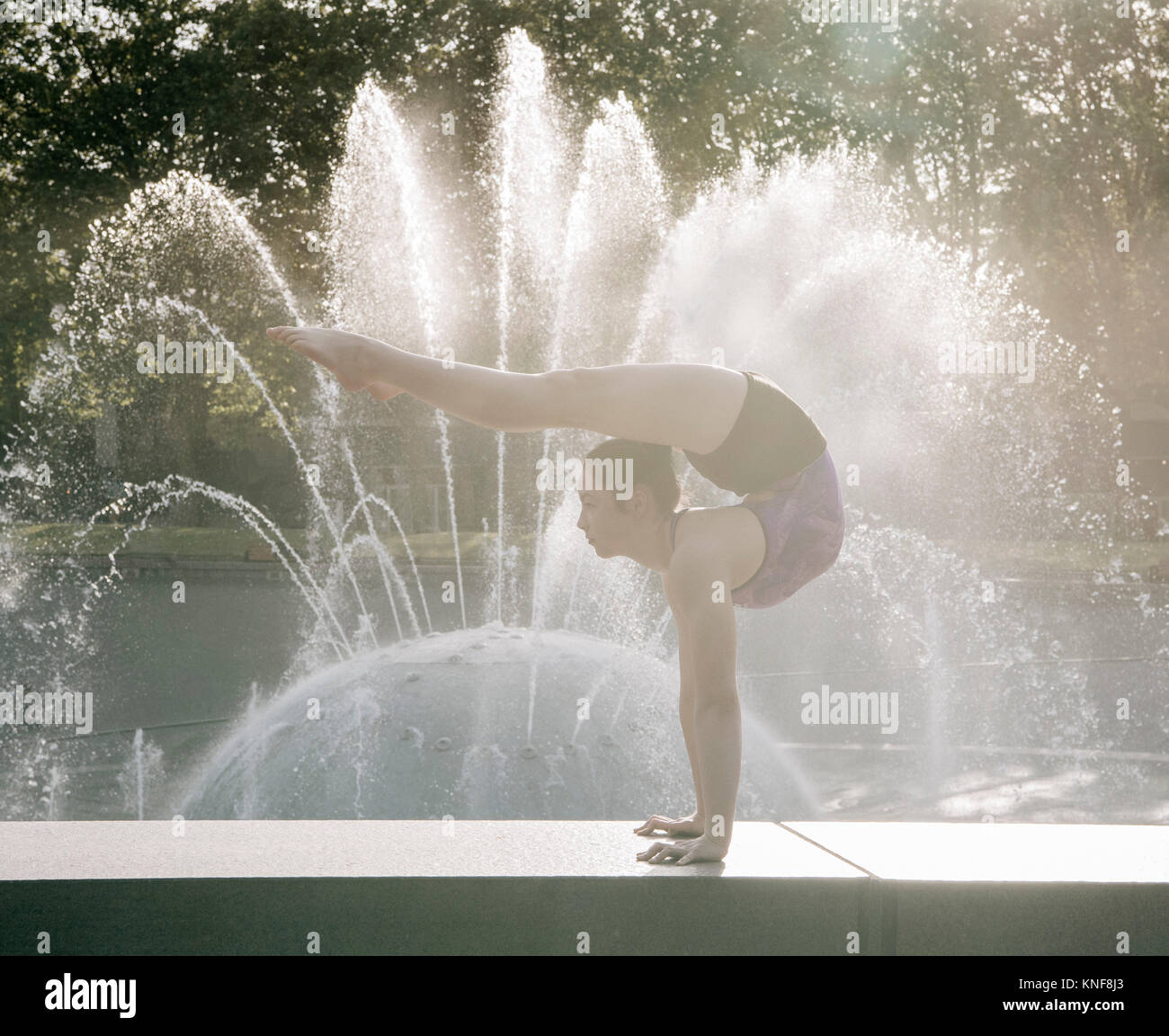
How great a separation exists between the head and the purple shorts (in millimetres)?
220

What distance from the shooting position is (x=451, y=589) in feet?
66.0

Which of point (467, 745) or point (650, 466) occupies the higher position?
point (650, 466)

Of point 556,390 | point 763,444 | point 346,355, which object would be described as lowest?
point 763,444

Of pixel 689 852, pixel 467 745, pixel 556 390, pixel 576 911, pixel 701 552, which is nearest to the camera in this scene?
pixel 576 911

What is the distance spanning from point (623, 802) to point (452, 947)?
306 cm

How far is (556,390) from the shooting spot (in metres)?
3.28

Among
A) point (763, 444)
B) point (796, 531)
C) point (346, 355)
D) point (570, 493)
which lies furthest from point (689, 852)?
point (570, 493)

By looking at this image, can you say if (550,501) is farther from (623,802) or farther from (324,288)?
(623,802)

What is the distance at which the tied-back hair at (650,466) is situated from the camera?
142 inches

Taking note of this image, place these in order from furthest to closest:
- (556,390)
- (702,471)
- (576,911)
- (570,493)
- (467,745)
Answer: (570,493) < (467,745) < (702,471) < (556,390) < (576,911)

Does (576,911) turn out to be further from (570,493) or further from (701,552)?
(570,493)

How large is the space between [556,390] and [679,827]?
1204 mm

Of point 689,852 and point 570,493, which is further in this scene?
point 570,493

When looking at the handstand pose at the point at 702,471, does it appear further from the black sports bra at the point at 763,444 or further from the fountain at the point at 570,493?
the fountain at the point at 570,493
